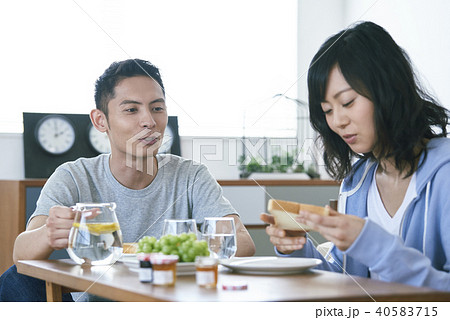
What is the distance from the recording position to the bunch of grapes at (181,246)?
50.3 inches

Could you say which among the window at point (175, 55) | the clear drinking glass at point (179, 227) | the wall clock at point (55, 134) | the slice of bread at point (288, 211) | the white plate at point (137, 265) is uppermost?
the window at point (175, 55)

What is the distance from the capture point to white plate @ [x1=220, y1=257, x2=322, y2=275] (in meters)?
1.24

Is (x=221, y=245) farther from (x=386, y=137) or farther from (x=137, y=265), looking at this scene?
(x=386, y=137)

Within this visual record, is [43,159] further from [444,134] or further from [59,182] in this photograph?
[444,134]

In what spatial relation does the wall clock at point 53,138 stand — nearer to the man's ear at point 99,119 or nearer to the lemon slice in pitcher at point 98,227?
the man's ear at point 99,119

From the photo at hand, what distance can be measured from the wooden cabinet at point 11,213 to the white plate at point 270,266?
1990mm

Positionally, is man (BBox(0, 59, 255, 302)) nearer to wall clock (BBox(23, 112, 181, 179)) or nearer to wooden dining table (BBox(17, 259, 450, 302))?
wooden dining table (BBox(17, 259, 450, 302))

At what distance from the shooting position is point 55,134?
11.2 ft

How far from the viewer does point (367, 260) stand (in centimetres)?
115

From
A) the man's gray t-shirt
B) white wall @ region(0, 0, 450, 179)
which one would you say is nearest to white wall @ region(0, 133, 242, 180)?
white wall @ region(0, 0, 450, 179)

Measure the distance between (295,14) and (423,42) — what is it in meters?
1.09

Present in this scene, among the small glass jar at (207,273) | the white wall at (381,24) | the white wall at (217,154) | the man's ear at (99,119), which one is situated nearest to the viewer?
the small glass jar at (207,273)

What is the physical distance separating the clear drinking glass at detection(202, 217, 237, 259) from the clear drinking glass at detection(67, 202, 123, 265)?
0.69ft

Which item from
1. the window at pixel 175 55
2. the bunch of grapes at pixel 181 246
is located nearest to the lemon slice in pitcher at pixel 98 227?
the bunch of grapes at pixel 181 246
